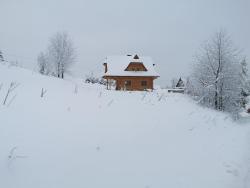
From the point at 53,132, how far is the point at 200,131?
16.1 ft

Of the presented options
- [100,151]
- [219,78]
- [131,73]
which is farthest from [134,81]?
[100,151]

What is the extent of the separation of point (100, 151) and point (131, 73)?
1608 inches

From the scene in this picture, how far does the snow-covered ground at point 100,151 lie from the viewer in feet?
10.8

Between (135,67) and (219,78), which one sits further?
(135,67)

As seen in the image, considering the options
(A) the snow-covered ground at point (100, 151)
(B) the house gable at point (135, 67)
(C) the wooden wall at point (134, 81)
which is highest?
(B) the house gable at point (135, 67)

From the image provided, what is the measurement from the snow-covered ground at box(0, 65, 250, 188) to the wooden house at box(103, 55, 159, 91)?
37.6 metres

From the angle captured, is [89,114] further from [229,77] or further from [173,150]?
[229,77]

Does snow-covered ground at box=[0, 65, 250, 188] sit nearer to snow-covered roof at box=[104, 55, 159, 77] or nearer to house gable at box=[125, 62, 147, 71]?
snow-covered roof at box=[104, 55, 159, 77]

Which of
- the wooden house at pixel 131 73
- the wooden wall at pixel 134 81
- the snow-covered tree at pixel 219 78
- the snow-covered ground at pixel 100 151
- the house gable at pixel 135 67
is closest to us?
the snow-covered ground at pixel 100 151

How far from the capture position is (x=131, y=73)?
147 feet

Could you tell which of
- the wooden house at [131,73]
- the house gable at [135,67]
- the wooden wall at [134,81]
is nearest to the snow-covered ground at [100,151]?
the wooden house at [131,73]

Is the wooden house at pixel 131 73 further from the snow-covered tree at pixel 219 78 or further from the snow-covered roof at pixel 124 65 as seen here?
the snow-covered tree at pixel 219 78

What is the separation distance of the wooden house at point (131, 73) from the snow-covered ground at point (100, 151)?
3762 cm

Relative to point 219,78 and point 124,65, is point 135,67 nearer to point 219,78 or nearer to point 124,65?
point 124,65
